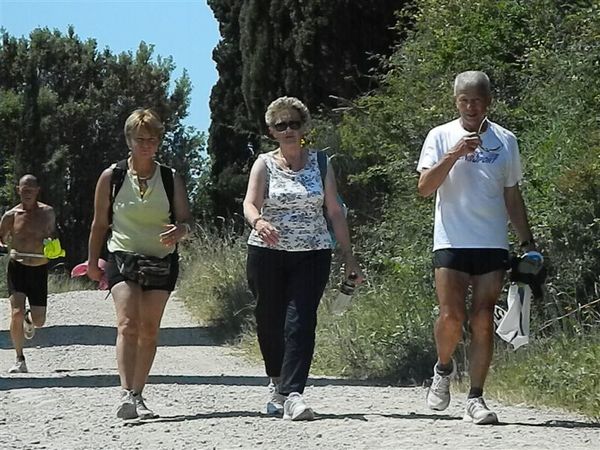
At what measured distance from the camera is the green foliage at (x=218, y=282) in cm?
1688

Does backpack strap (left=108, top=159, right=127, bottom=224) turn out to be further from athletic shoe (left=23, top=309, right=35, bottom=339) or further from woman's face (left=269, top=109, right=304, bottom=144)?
athletic shoe (left=23, top=309, right=35, bottom=339)

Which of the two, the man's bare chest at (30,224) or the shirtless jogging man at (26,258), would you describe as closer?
the shirtless jogging man at (26,258)

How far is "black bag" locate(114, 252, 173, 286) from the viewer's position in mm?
8016

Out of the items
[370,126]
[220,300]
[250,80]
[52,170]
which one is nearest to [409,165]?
[370,126]

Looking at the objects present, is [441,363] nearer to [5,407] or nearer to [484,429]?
[484,429]

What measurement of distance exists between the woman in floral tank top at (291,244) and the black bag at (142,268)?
56 centimetres

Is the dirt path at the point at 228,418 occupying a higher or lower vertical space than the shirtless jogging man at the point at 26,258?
lower

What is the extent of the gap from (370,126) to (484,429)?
7.54 metres

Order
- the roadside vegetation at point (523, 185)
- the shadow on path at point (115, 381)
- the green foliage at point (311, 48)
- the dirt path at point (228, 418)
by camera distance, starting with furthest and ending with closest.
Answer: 1. the green foliage at point (311, 48)
2. the shadow on path at point (115, 381)
3. the roadside vegetation at point (523, 185)
4. the dirt path at point (228, 418)

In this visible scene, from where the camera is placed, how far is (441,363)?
7.81 m

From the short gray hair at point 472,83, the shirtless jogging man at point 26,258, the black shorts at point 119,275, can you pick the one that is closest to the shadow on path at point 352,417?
the black shorts at point 119,275

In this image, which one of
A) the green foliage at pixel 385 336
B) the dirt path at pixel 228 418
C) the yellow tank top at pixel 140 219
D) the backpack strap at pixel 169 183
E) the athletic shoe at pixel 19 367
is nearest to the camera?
the dirt path at pixel 228 418

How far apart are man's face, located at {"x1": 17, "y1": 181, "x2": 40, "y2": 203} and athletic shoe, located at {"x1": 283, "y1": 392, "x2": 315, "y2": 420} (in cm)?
581

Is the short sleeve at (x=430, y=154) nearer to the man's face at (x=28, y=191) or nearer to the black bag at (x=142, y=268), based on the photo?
the black bag at (x=142, y=268)
